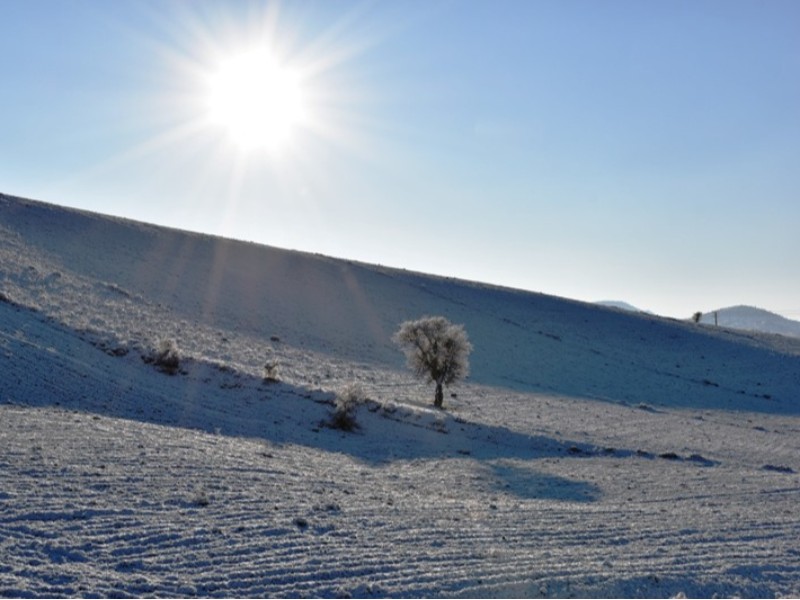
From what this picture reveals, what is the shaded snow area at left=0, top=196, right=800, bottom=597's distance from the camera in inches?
396

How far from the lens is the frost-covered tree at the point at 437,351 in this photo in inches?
1346

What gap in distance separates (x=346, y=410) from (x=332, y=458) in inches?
205

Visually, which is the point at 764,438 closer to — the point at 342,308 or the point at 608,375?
the point at 608,375

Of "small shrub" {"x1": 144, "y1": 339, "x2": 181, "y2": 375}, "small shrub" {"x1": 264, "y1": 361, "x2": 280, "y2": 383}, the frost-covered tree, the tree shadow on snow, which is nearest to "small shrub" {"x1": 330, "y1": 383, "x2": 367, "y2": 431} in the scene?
the tree shadow on snow

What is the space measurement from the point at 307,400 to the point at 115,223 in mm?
46978

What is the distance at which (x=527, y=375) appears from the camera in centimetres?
4694

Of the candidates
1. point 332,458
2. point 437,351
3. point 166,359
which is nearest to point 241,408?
point 166,359

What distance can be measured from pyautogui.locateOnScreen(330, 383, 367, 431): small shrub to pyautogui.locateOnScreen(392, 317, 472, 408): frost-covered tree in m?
7.98

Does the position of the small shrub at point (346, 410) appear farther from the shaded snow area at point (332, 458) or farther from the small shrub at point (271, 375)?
the small shrub at point (271, 375)

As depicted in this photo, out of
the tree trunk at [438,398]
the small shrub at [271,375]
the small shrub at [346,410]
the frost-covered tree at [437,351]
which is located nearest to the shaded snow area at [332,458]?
the small shrub at [271,375]

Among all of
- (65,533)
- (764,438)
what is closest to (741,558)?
(65,533)

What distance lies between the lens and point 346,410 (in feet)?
82.9

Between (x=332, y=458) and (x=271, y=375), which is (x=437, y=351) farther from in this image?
(x=332, y=458)

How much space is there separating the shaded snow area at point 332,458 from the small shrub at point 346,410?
1.37 ft
